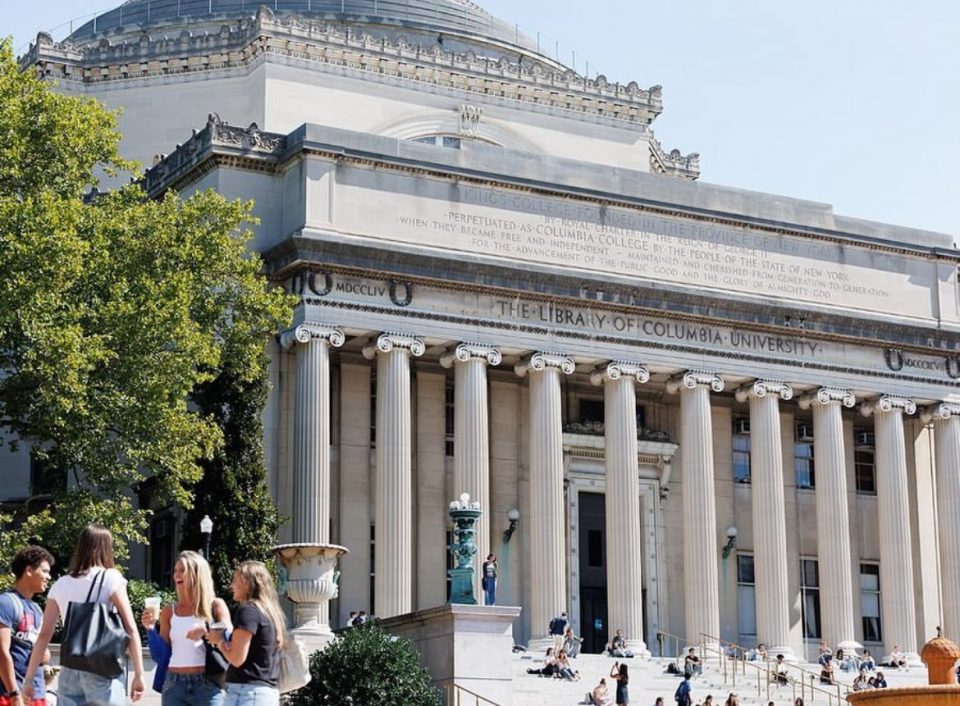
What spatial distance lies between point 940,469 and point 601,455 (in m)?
10.1

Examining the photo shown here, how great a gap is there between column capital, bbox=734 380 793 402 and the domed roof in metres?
17.6

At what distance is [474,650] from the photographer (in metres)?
32.4

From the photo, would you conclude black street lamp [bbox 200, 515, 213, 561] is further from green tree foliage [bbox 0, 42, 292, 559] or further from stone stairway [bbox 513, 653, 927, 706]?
stone stairway [bbox 513, 653, 927, 706]

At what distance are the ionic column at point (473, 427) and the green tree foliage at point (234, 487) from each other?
19.0 feet

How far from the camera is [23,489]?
49.8 meters

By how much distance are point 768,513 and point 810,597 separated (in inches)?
176

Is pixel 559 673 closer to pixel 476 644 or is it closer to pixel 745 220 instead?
pixel 476 644

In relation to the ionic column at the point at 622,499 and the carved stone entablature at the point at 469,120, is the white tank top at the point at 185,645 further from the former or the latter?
the carved stone entablature at the point at 469,120

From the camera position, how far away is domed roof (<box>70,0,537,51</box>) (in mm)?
58906

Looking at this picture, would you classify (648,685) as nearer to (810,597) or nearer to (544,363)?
(544,363)

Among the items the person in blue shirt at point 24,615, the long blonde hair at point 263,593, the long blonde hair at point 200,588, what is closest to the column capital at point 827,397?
the person in blue shirt at point 24,615

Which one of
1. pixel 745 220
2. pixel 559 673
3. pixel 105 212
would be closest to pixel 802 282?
pixel 745 220

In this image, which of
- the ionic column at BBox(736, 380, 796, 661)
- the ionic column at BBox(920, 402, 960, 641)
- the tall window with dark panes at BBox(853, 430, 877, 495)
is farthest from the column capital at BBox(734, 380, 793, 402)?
the ionic column at BBox(920, 402, 960, 641)

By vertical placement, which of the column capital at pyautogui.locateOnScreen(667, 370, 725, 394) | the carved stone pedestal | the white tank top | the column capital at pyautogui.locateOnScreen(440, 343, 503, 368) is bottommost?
the white tank top
